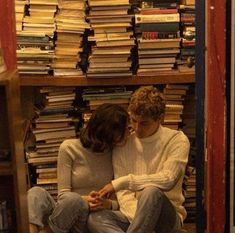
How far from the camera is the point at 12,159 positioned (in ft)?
5.60

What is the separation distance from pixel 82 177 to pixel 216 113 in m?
0.90

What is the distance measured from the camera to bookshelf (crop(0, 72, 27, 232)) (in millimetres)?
1683

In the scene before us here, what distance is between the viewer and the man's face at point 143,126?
8.32ft

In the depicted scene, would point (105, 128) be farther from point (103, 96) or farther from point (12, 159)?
point (12, 159)

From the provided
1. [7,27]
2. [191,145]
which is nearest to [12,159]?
[7,27]

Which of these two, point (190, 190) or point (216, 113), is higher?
point (216, 113)

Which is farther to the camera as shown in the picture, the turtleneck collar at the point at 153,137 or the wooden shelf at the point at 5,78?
the turtleneck collar at the point at 153,137

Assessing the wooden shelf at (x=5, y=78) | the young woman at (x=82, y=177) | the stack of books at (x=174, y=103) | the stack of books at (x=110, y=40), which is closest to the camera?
the wooden shelf at (x=5, y=78)

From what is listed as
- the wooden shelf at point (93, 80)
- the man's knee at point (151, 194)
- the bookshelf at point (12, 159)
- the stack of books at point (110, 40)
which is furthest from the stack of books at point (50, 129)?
the bookshelf at point (12, 159)

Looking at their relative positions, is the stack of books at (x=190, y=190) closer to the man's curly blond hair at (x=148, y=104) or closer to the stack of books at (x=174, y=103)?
the stack of books at (x=174, y=103)

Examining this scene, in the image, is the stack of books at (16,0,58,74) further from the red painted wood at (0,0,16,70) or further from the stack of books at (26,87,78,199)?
the red painted wood at (0,0,16,70)

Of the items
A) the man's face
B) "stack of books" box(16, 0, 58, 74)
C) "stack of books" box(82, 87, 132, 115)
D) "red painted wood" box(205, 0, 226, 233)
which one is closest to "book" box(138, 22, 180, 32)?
"stack of books" box(82, 87, 132, 115)

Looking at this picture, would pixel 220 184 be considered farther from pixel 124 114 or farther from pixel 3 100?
pixel 3 100

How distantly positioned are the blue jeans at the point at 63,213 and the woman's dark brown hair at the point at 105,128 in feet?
0.84
